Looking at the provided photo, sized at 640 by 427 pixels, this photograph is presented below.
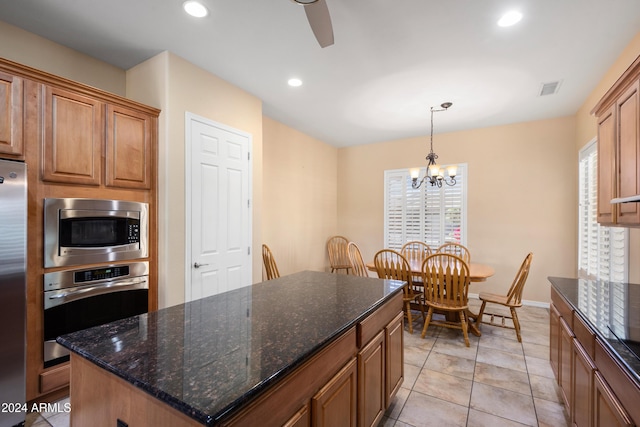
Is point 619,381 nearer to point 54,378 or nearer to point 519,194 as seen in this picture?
point 54,378

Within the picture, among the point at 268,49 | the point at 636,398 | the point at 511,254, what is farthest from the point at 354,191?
the point at 636,398

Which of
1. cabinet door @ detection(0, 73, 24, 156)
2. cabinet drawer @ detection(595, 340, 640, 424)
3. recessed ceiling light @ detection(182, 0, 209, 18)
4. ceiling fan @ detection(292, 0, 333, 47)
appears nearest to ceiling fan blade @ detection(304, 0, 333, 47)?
ceiling fan @ detection(292, 0, 333, 47)

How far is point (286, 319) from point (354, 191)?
471cm

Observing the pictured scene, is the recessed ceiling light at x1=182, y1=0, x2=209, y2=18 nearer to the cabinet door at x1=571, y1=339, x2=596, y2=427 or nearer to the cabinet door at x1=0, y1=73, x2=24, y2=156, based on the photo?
the cabinet door at x1=0, y1=73, x2=24, y2=156

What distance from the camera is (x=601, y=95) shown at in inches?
119

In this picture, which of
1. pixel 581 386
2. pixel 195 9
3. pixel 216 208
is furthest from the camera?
pixel 216 208

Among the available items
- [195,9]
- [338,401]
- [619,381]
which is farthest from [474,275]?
[195,9]

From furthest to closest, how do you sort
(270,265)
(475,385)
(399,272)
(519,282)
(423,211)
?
(423,211) → (270,265) → (399,272) → (519,282) → (475,385)

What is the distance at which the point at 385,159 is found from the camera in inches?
218

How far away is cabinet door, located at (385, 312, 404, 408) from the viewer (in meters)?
1.80

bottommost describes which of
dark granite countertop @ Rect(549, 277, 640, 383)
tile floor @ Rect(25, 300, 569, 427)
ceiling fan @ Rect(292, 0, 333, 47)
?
tile floor @ Rect(25, 300, 569, 427)

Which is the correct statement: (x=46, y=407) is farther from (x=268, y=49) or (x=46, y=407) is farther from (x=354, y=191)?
(x=354, y=191)

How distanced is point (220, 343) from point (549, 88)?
4096 mm

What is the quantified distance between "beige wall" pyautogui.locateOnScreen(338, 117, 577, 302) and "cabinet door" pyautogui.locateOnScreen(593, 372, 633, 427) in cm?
356
